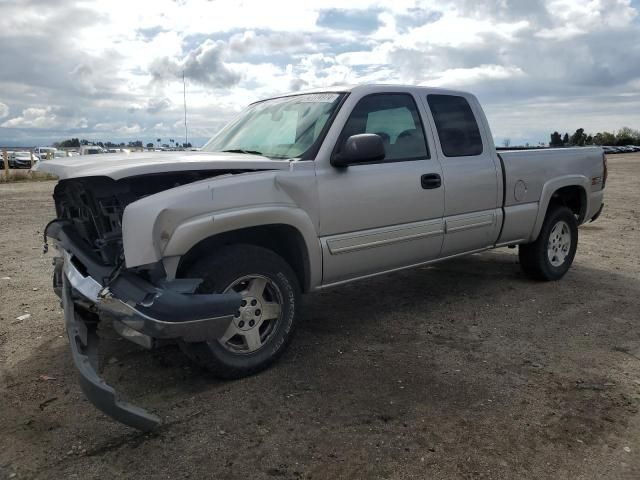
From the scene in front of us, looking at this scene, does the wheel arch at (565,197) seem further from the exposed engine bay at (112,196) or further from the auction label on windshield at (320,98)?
the exposed engine bay at (112,196)

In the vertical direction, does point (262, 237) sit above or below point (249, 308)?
above

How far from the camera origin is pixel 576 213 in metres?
6.63

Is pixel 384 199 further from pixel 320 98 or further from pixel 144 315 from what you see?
pixel 144 315

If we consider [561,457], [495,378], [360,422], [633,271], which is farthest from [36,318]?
[633,271]

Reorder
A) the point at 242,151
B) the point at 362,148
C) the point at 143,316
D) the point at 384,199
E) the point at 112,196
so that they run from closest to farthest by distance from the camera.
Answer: the point at 143,316, the point at 112,196, the point at 362,148, the point at 384,199, the point at 242,151

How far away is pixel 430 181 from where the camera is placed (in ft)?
15.1

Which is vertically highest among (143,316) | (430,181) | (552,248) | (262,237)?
(430,181)

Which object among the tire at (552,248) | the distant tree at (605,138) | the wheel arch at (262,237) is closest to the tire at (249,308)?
the wheel arch at (262,237)

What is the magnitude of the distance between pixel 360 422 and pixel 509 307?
272cm

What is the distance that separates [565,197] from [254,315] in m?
4.43

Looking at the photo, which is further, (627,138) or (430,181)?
(627,138)

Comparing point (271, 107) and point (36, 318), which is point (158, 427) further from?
point (271, 107)

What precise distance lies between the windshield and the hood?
1.31ft

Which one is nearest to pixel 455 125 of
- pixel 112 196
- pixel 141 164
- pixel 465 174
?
pixel 465 174
